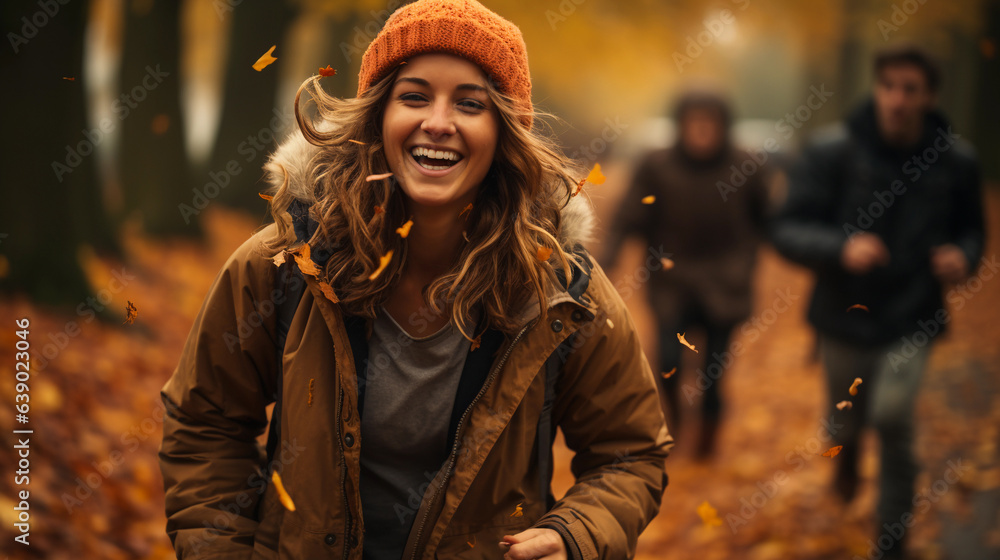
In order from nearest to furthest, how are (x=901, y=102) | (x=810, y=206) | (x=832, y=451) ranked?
(x=832, y=451)
(x=901, y=102)
(x=810, y=206)

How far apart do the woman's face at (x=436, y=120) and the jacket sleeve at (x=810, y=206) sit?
297cm

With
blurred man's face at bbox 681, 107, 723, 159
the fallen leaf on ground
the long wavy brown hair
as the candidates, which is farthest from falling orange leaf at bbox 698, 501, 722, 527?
the fallen leaf on ground

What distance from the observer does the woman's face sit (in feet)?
7.01

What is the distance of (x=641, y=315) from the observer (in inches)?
452

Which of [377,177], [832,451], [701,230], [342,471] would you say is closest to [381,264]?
[377,177]

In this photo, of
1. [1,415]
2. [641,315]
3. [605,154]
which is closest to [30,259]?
[1,415]

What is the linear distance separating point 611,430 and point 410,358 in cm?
63

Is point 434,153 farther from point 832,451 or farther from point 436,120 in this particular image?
point 832,451

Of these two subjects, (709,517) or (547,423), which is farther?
(709,517)

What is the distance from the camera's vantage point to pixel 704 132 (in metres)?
6.18

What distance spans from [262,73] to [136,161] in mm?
2174

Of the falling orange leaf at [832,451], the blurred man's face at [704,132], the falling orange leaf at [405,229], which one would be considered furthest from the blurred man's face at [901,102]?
the falling orange leaf at [405,229]

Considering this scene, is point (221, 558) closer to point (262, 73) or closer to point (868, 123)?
point (868, 123)

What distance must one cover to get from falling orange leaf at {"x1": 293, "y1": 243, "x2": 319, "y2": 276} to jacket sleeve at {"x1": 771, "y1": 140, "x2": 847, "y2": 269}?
334 centimetres
